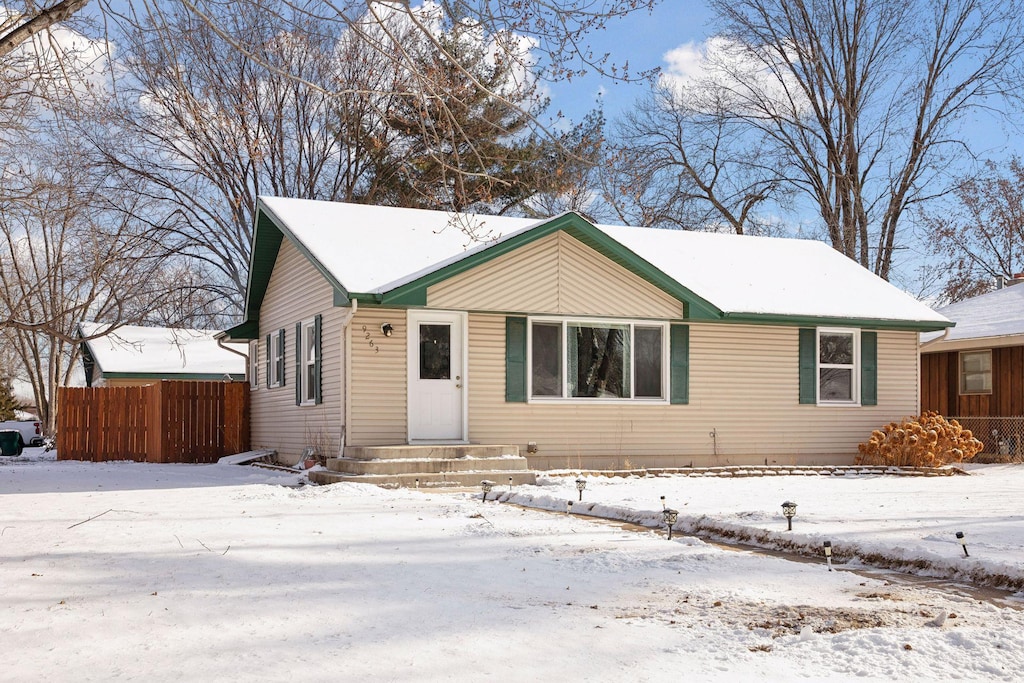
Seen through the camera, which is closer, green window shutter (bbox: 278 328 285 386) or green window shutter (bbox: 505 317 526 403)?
green window shutter (bbox: 505 317 526 403)

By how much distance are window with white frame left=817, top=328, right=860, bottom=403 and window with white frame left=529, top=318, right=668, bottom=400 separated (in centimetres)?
342

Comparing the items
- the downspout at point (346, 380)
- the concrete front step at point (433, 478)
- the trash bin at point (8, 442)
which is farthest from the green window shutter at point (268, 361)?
the trash bin at point (8, 442)

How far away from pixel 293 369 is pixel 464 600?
12431 mm

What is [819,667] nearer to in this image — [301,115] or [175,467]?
[175,467]

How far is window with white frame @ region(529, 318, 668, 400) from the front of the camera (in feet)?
52.4

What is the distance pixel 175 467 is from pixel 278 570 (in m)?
13.0

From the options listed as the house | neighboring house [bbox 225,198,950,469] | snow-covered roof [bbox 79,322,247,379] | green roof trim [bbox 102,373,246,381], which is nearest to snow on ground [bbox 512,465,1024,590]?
neighboring house [bbox 225,198,950,469]

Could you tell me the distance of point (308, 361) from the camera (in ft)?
54.6

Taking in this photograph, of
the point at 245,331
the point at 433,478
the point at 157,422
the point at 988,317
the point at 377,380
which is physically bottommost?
the point at 433,478

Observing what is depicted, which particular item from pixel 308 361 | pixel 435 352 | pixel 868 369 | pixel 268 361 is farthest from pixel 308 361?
pixel 868 369

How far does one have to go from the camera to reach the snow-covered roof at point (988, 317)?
842 inches

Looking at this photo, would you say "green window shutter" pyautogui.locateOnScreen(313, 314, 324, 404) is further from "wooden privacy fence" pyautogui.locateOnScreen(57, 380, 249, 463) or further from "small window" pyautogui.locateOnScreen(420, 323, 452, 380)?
"wooden privacy fence" pyautogui.locateOnScreen(57, 380, 249, 463)

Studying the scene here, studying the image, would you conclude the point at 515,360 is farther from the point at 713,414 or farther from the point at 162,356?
the point at 162,356

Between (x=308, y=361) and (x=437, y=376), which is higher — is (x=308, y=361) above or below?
above
